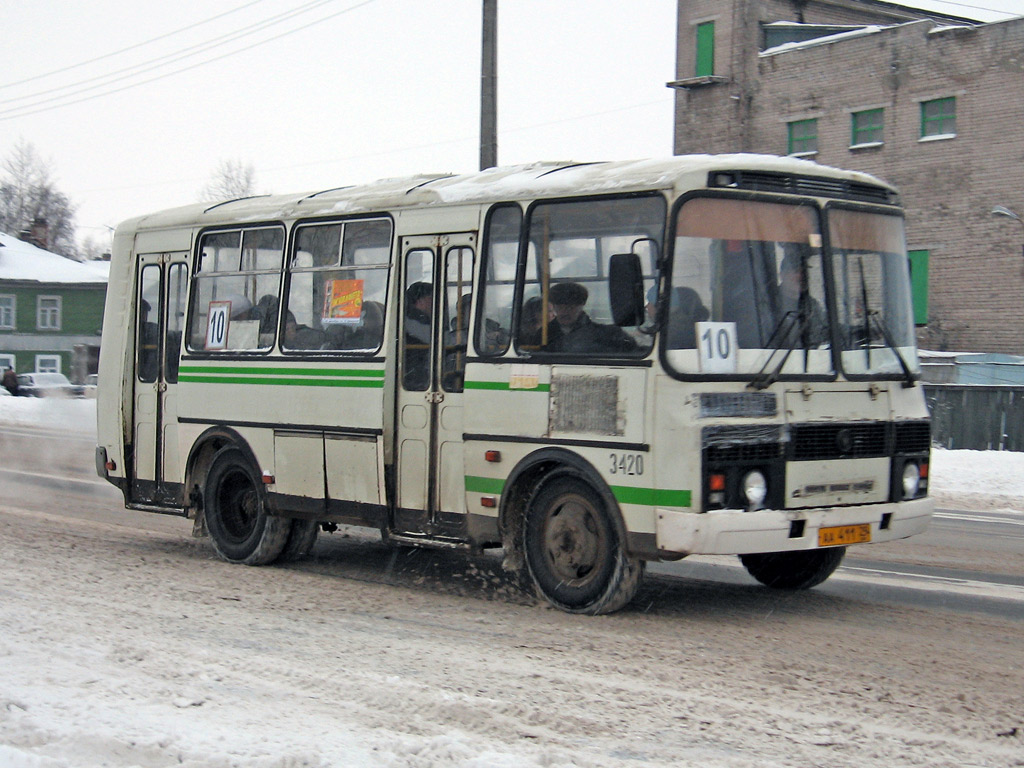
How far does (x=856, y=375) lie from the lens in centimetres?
823

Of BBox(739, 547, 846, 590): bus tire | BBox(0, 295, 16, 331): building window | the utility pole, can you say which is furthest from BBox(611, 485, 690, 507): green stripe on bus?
BBox(0, 295, 16, 331): building window

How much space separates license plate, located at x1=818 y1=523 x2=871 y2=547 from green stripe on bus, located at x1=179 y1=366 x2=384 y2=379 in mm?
3336

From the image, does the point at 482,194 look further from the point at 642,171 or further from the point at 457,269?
the point at 642,171

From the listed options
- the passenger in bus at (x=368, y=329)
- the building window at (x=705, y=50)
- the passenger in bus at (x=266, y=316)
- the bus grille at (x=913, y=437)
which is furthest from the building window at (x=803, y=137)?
the bus grille at (x=913, y=437)

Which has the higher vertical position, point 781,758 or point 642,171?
point 642,171

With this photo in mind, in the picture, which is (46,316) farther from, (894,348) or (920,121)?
(894,348)

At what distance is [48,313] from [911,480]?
217 feet

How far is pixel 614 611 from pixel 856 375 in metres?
2.07

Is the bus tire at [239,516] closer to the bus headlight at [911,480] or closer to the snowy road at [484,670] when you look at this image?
the snowy road at [484,670]

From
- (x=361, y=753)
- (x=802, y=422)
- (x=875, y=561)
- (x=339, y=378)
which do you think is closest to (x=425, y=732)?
(x=361, y=753)

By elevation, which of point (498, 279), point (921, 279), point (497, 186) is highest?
point (921, 279)

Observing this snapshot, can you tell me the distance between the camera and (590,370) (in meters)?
8.02

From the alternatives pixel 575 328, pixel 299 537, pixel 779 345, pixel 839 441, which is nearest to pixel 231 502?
pixel 299 537

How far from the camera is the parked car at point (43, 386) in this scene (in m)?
46.8
